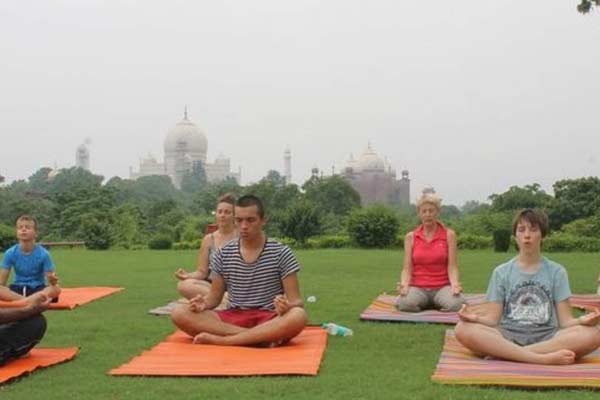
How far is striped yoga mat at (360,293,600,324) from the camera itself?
7363 millimetres

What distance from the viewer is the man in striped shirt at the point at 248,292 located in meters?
5.98

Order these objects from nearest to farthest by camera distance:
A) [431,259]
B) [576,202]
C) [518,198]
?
1. [431,259]
2. [576,202]
3. [518,198]

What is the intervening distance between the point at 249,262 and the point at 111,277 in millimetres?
7443

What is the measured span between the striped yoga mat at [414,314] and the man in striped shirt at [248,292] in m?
1.55

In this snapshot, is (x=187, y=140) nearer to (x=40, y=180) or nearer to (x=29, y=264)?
(x=40, y=180)

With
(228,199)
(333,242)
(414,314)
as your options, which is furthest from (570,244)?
(228,199)

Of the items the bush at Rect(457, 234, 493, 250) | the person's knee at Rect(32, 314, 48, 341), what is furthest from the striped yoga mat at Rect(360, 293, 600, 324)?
the bush at Rect(457, 234, 493, 250)

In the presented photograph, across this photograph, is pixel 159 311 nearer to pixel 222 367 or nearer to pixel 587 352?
pixel 222 367

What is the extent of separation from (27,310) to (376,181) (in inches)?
2607

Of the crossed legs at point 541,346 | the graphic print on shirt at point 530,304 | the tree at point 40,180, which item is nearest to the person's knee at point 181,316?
the crossed legs at point 541,346

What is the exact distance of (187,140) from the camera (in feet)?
296

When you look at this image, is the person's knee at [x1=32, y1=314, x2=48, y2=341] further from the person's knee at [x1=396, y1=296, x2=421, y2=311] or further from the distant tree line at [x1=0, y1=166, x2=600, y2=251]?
the distant tree line at [x1=0, y1=166, x2=600, y2=251]

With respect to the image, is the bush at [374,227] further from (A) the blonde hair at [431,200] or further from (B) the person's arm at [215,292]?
(B) the person's arm at [215,292]

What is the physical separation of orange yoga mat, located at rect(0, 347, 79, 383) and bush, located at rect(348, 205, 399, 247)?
59.4 ft
